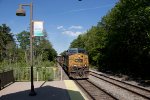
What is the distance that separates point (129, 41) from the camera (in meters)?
35.7

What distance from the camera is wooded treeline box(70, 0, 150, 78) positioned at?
91.0ft

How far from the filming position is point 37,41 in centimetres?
7138

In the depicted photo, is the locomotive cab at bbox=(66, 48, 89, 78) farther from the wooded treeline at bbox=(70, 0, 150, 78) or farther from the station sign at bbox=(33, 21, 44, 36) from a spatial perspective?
the station sign at bbox=(33, 21, 44, 36)

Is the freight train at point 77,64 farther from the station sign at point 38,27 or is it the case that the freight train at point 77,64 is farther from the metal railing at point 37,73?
the station sign at point 38,27

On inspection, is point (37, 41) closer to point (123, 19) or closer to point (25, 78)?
point (123, 19)

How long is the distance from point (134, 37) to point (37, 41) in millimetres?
41482

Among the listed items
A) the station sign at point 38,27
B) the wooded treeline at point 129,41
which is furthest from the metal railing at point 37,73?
the station sign at point 38,27

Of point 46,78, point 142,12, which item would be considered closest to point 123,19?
point 142,12

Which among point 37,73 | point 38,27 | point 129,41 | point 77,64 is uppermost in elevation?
point 129,41

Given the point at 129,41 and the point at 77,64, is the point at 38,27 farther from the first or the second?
the point at 129,41

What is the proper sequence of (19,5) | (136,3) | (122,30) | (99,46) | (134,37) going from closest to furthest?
1. (19,5)
2. (136,3)
3. (134,37)
4. (122,30)
5. (99,46)

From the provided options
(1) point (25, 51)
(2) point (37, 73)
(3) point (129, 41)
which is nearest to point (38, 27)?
(2) point (37, 73)

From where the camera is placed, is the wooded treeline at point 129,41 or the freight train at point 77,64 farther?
the freight train at point 77,64

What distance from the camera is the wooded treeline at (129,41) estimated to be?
27.7m
